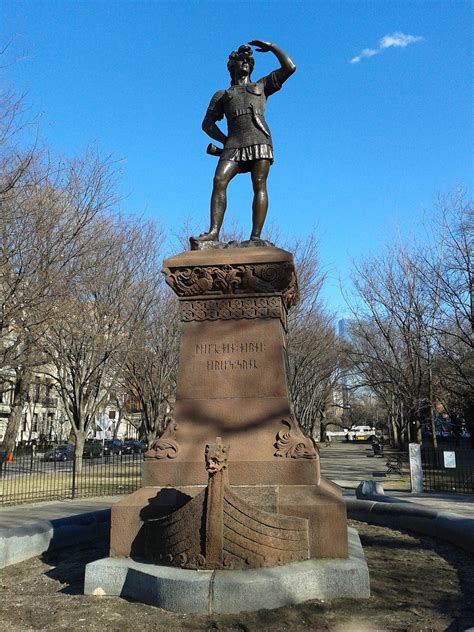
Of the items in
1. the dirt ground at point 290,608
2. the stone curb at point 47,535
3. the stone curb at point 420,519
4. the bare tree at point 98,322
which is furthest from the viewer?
the bare tree at point 98,322

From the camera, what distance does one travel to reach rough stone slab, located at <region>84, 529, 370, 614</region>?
4.25m

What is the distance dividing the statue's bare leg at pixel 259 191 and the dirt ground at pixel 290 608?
431cm

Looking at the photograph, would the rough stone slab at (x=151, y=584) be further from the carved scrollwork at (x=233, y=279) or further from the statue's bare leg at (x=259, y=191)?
the statue's bare leg at (x=259, y=191)

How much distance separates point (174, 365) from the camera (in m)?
26.8

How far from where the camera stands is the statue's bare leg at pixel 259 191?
24.1ft

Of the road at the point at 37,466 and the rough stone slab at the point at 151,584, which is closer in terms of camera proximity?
the rough stone slab at the point at 151,584

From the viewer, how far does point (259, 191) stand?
741cm

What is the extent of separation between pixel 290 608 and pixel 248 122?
5744mm

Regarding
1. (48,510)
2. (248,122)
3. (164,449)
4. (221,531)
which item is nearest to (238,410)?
(164,449)

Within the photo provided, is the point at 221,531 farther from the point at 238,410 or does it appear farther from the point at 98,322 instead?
the point at 98,322

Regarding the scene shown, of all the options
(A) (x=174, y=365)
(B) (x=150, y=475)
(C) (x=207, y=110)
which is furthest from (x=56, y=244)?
(A) (x=174, y=365)

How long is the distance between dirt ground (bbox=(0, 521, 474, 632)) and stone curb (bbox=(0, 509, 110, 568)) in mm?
232

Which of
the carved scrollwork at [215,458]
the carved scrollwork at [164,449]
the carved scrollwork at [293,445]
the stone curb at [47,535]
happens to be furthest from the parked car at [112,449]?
the carved scrollwork at [215,458]

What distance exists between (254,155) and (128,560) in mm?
5060
